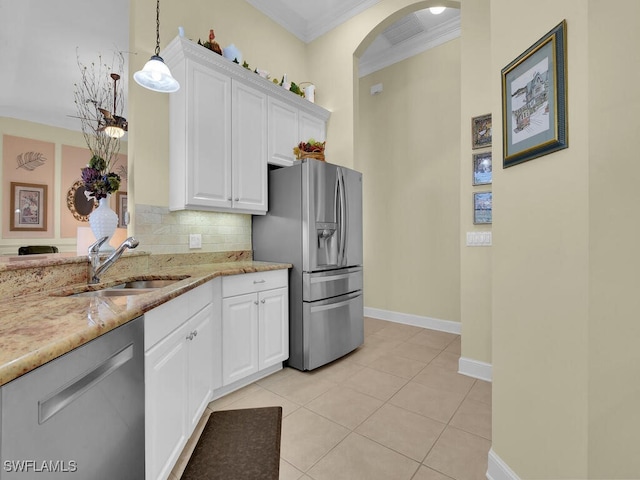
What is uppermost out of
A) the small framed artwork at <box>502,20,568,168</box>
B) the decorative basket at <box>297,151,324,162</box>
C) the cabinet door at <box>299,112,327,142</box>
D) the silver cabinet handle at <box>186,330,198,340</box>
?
the cabinet door at <box>299,112,327,142</box>

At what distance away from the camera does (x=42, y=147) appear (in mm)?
5188

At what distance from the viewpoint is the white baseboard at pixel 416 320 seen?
138 inches

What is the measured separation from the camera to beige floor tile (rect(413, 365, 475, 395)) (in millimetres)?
2232

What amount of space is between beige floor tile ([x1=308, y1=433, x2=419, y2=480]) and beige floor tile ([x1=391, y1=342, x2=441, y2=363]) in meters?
1.33

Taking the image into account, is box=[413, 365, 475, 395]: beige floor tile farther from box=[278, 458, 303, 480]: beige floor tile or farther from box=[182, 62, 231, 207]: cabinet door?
box=[182, 62, 231, 207]: cabinet door

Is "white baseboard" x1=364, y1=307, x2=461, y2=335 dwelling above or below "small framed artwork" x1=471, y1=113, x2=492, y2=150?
below

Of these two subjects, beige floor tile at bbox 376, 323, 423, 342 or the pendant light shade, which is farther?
beige floor tile at bbox 376, 323, 423, 342

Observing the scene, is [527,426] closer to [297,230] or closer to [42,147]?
[297,230]

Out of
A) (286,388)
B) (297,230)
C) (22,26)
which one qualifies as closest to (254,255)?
(297,230)

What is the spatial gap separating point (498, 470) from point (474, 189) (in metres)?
1.96

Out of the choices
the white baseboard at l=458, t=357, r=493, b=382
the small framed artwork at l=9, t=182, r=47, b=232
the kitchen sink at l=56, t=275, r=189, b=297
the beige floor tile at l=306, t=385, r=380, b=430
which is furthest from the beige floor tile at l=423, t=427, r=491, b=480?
the small framed artwork at l=9, t=182, r=47, b=232

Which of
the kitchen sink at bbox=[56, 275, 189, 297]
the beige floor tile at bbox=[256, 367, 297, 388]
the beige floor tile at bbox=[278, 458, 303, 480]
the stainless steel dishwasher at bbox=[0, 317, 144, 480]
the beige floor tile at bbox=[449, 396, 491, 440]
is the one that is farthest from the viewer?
the beige floor tile at bbox=[256, 367, 297, 388]

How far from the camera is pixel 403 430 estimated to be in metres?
1.73

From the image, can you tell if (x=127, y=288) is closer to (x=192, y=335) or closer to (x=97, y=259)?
(x=97, y=259)
